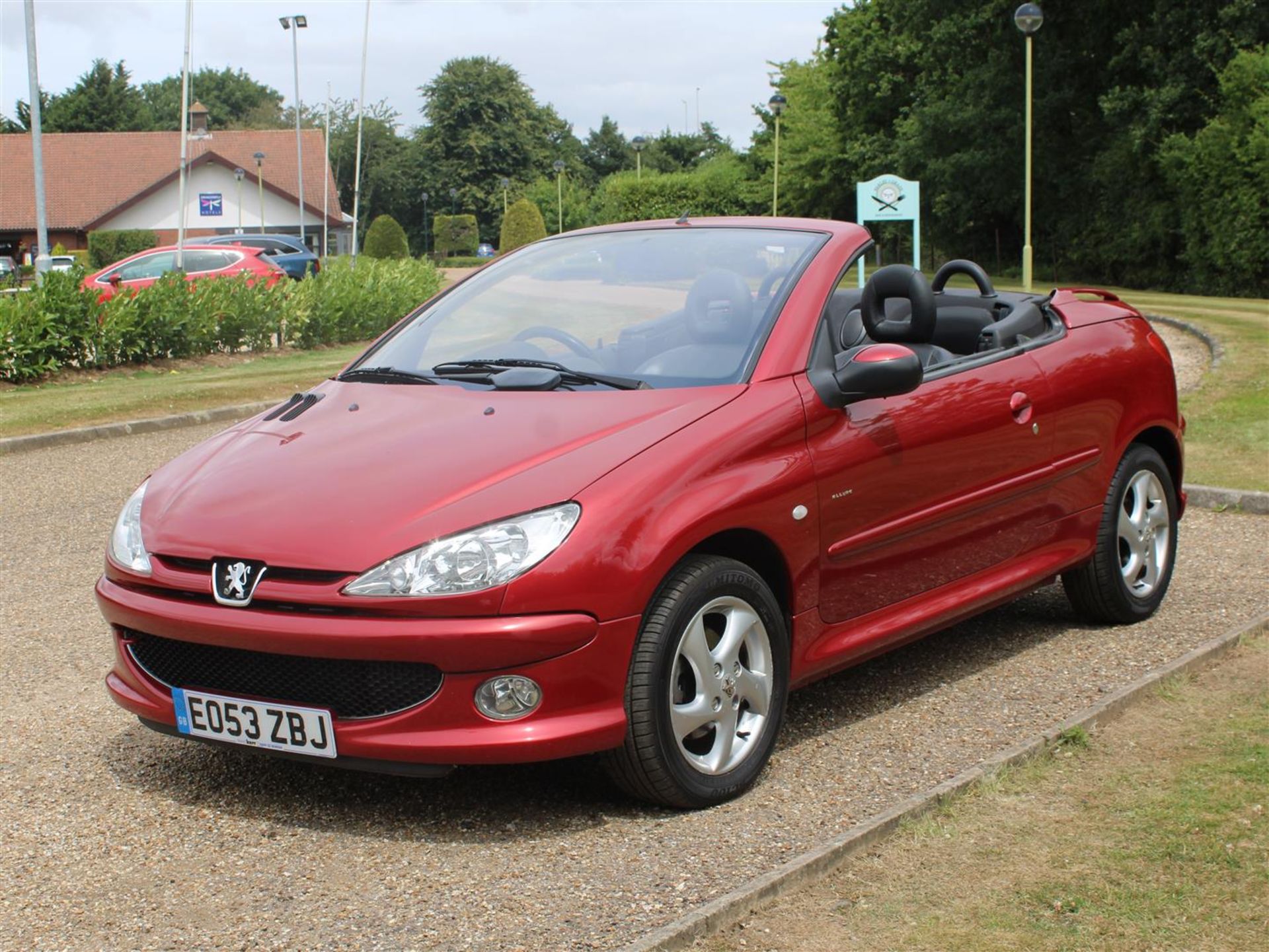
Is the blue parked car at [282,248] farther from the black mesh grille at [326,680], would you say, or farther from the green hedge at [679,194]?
the green hedge at [679,194]

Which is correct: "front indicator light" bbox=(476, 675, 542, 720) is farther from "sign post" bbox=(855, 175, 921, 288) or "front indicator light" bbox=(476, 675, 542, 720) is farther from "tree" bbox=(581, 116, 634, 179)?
"tree" bbox=(581, 116, 634, 179)

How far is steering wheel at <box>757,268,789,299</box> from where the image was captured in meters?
4.91

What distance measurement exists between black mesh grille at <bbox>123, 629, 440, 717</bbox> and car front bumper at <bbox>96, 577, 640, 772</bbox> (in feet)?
0.09

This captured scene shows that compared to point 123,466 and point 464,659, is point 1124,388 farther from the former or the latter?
point 123,466

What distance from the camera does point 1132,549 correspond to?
20.3ft

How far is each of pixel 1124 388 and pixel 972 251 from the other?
159 feet

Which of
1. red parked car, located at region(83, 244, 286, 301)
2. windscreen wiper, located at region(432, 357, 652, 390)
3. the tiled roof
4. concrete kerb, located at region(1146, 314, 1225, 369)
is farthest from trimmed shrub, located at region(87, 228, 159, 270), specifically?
windscreen wiper, located at region(432, 357, 652, 390)

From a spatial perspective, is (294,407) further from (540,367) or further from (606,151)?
(606,151)

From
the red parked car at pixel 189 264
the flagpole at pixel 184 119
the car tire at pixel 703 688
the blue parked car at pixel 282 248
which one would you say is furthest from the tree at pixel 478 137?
the car tire at pixel 703 688

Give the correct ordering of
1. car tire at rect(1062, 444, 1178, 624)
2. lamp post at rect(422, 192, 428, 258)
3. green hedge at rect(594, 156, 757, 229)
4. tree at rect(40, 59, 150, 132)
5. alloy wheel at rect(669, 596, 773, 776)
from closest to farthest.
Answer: alloy wheel at rect(669, 596, 773, 776), car tire at rect(1062, 444, 1178, 624), green hedge at rect(594, 156, 757, 229), tree at rect(40, 59, 150, 132), lamp post at rect(422, 192, 428, 258)

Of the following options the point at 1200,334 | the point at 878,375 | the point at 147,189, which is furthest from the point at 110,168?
the point at 878,375

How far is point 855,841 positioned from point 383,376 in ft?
7.61

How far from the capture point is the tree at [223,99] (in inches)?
5320

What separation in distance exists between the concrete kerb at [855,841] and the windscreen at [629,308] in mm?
1354
